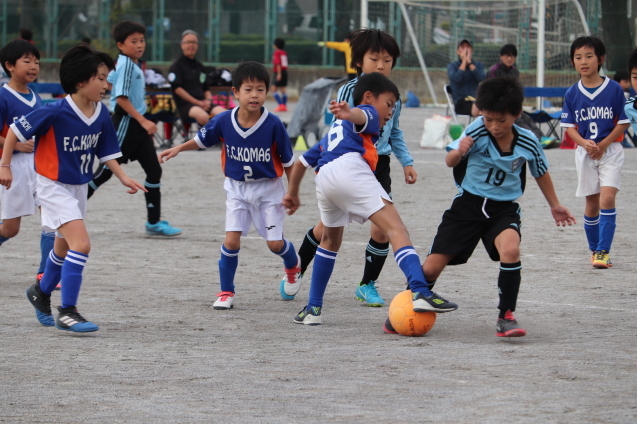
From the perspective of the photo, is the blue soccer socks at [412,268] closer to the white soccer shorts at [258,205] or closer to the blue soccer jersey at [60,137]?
the white soccer shorts at [258,205]

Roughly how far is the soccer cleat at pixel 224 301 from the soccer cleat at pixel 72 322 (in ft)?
3.14

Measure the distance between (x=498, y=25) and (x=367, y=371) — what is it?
21.4 metres

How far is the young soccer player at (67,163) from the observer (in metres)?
5.90

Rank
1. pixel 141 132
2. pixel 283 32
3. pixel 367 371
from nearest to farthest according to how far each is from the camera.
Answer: pixel 367 371, pixel 141 132, pixel 283 32

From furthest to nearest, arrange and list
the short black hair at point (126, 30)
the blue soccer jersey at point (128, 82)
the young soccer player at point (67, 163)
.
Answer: the blue soccer jersey at point (128, 82) → the short black hair at point (126, 30) → the young soccer player at point (67, 163)

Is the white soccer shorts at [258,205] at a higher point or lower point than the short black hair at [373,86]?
lower

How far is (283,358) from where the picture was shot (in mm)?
5215

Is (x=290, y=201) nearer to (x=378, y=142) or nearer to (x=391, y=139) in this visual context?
(x=378, y=142)

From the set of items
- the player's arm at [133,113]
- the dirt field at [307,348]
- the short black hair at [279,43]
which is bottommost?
the dirt field at [307,348]

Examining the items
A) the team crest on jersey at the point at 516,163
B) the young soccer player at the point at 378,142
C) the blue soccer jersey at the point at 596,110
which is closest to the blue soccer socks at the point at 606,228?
the blue soccer jersey at the point at 596,110

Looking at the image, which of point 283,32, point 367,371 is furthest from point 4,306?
point 283,32

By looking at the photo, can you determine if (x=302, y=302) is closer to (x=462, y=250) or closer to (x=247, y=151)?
(x=247, y=151)

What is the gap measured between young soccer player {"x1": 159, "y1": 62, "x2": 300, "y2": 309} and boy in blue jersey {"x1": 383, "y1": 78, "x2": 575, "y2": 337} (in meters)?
1.29

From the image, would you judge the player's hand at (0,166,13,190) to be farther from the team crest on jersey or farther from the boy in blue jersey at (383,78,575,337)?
the team crest on jersey
